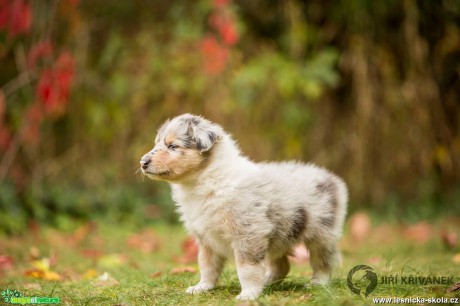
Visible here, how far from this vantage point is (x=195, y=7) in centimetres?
1051

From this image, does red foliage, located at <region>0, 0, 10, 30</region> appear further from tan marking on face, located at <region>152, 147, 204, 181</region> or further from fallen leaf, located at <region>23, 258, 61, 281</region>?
tan marking on face, located at <region>152, 147, 204, 181</region>

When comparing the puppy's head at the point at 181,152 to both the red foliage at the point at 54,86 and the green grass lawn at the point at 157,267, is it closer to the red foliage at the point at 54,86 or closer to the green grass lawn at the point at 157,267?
the green grass lawn at the point at 157,267

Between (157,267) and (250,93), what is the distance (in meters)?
4.73

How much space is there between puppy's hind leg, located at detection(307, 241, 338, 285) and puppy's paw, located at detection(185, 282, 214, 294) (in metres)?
0.90

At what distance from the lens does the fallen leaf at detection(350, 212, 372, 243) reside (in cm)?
868

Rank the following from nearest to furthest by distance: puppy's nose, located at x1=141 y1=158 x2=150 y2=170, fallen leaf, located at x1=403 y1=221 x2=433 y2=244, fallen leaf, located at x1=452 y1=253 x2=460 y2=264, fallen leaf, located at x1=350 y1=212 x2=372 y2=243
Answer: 1. puppy's nose, located at x1=141 y1=158 x2=150 y2=170
2. fallen leaf, located at x1=452 y1=253 x2=460 y2=264
3. fallen leaf, located at x1=403 y1=221 x2=433 y2=244
4. fallen leaf, located at x1=350 y1=212 x2=372 y2=243

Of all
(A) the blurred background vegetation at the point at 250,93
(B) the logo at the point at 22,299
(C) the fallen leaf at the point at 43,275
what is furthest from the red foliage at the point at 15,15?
(B) the logo at the point at 22,299

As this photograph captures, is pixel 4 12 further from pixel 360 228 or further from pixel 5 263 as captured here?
pixel 360 228

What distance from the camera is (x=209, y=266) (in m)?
4.60

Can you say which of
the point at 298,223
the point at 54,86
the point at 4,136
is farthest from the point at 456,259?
the point at 4,136

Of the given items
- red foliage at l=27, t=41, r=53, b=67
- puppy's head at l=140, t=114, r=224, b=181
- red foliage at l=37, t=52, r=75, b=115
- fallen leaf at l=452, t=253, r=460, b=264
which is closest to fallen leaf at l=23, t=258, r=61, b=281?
puppy's head at l=140, t=114, r=224, b=181

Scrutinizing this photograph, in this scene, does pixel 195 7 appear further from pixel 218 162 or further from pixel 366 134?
pixel 218 162

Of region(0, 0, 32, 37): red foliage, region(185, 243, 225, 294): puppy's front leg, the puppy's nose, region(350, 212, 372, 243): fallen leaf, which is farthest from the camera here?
region(350, 212, 372, 243): fallen leaf

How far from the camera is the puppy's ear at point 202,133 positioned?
4438mm
